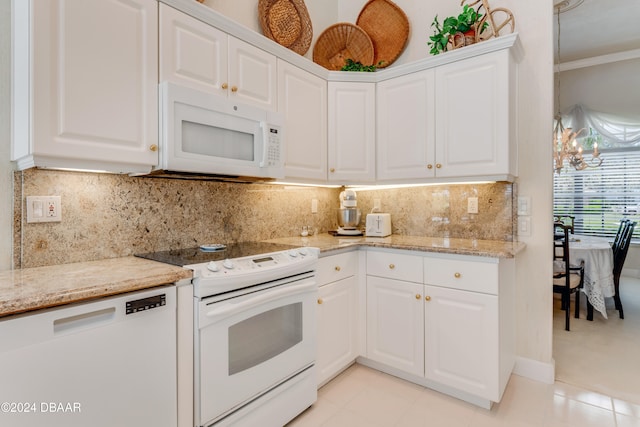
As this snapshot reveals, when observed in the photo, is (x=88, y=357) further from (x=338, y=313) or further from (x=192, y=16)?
(x=192, y=16)

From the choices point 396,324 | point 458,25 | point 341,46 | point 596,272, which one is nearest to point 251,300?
point 396,324

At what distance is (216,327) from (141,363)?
11.9 inches

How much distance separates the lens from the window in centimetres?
496

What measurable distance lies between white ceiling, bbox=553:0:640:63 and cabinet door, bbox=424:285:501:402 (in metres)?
3.43

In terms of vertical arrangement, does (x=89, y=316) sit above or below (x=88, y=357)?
above

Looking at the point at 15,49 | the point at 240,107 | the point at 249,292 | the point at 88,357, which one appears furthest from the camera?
the point at 240,107

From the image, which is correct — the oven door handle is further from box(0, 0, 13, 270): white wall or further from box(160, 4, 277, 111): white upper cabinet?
box(160, 4, 277, 111): white upper cabinet

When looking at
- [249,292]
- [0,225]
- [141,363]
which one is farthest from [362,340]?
[0,225]

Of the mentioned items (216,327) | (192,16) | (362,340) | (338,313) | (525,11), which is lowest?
(362,340)

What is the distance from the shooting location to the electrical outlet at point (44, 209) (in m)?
1.45

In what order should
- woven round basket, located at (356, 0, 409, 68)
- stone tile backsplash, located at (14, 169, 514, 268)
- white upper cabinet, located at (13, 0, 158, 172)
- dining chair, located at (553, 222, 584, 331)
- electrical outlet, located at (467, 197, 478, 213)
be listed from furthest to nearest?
dining chair, located at (553, 222, 584, 331)
woven round basket, located at (356, 0, 409, 68)
electrical outlet, located at (467, 197, 478, 213)
stone tile backsplash, located at (14, 169, 514, 268)
white upper cabinet, located at (13, 0, 158, 172)

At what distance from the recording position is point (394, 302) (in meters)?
2.22

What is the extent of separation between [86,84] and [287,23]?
1.65 meters

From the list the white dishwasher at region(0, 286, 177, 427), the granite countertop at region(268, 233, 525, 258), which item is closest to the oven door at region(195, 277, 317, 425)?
the white dishwasher at region(0, 286, 177, 427)
